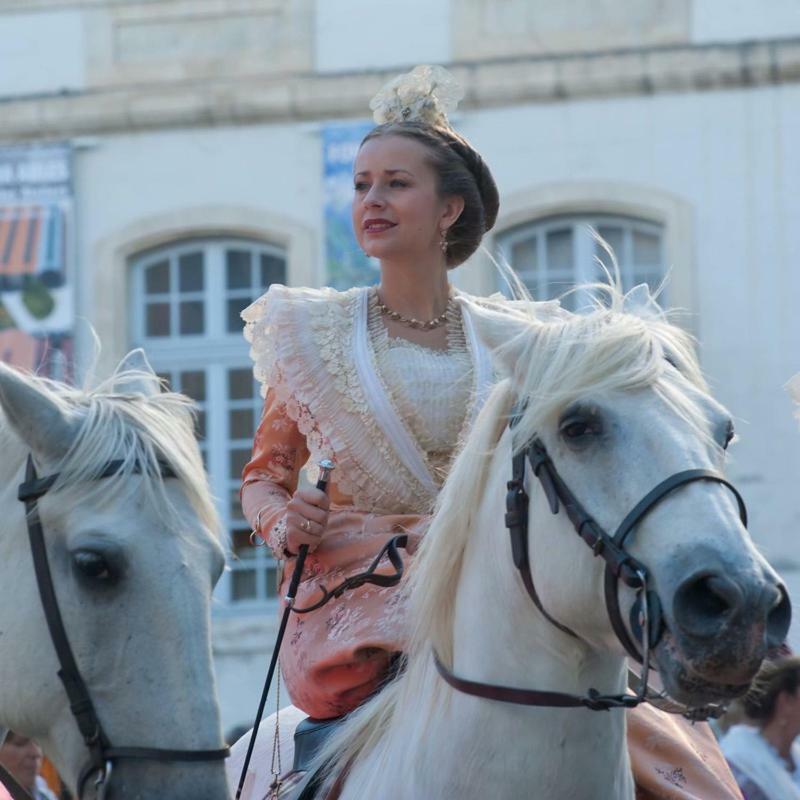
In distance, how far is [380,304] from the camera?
4242 mm

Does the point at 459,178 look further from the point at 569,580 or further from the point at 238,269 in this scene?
the point at 238,269

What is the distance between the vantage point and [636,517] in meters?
3.06

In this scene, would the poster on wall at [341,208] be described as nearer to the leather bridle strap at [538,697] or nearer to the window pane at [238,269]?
the window pane at [238,269]

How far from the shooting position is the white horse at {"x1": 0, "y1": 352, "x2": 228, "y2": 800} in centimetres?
322

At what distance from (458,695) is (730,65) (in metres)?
11.3

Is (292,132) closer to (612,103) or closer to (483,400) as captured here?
(612,103)

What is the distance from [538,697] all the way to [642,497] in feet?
1.54

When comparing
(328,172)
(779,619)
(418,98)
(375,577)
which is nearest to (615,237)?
(328,172)

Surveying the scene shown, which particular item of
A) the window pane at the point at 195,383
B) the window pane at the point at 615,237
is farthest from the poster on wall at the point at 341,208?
the window pane at the point at 615,237

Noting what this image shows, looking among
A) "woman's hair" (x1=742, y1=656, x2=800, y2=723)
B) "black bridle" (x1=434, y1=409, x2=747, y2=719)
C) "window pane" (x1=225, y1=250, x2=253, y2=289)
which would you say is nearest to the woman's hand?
"black bridle" (x1=434, y1=409, x2=747, y2=719)

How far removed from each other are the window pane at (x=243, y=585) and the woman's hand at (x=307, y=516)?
1071cm

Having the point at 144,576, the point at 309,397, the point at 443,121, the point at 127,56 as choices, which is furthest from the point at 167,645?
the point at 127,56

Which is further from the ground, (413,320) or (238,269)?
(238,269)

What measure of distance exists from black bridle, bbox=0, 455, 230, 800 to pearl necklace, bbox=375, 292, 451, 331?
111 centimetres
